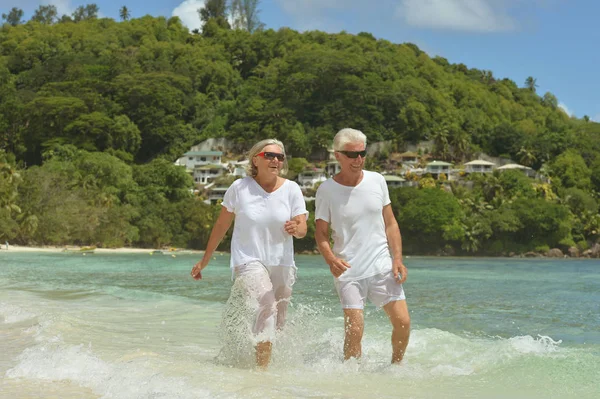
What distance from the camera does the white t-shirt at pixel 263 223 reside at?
17.6ft

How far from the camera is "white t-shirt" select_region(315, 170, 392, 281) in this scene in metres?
5.38

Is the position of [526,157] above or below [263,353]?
above

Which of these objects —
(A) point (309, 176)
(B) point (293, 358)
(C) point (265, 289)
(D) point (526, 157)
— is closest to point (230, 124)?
(A) point (309, 176)

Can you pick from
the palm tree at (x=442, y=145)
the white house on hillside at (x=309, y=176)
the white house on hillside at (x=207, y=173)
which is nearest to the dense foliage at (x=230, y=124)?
the palm tree at (x=442, y=145)

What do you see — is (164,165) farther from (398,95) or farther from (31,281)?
(31,281)

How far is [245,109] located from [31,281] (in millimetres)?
85031

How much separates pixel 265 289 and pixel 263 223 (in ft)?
1.64

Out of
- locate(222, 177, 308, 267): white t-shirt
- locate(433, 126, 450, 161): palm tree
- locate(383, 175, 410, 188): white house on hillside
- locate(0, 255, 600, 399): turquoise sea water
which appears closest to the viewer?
locate(0, 255, 600, 399): turquoise sea water

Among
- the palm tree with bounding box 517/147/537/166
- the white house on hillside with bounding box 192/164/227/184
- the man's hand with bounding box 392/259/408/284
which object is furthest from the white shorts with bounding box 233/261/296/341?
the palm tree with bounding box 517/147/537/166

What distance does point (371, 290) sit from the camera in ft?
17.8

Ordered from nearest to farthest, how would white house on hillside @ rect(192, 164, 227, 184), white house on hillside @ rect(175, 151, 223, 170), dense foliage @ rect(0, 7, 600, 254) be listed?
dense foliage @ rect(0, 7, 600, 254), white house on hillside @ rect(192, 164, 227, 184), white house on hillside @ rect(175, 151, 223, 170)

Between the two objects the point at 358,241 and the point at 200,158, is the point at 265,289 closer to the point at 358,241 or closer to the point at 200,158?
the point at 358,241

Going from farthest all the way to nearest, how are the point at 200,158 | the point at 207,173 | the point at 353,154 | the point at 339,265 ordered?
the point at 200,158 → the point at 207,173 → the point at 353,154 → the point at 339,265

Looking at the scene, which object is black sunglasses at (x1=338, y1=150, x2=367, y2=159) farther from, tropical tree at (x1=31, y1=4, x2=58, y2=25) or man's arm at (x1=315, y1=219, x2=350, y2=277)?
tropical tree at (x1=31, y1=4, x2=58, y2=25)
